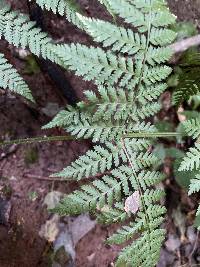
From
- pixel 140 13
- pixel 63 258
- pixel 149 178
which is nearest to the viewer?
pixel 140 13

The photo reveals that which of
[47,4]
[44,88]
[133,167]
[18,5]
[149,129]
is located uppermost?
[18,5]

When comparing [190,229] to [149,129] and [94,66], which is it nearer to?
[149,129]

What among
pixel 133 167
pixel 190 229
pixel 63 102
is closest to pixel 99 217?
pixel 133 167

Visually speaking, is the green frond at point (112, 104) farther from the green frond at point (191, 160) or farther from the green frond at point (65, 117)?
the green frond at point (191, 160)

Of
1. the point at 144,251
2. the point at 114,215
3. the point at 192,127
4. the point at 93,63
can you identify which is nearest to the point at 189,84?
the point at 192,127

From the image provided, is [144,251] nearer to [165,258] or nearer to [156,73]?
[156,73]

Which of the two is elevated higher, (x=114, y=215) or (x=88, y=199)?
(x=88, y=199)

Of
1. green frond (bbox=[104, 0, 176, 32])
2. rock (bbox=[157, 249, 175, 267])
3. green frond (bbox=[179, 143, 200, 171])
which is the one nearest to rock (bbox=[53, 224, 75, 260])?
rock (bbox=[157, 249, 175, 267])
